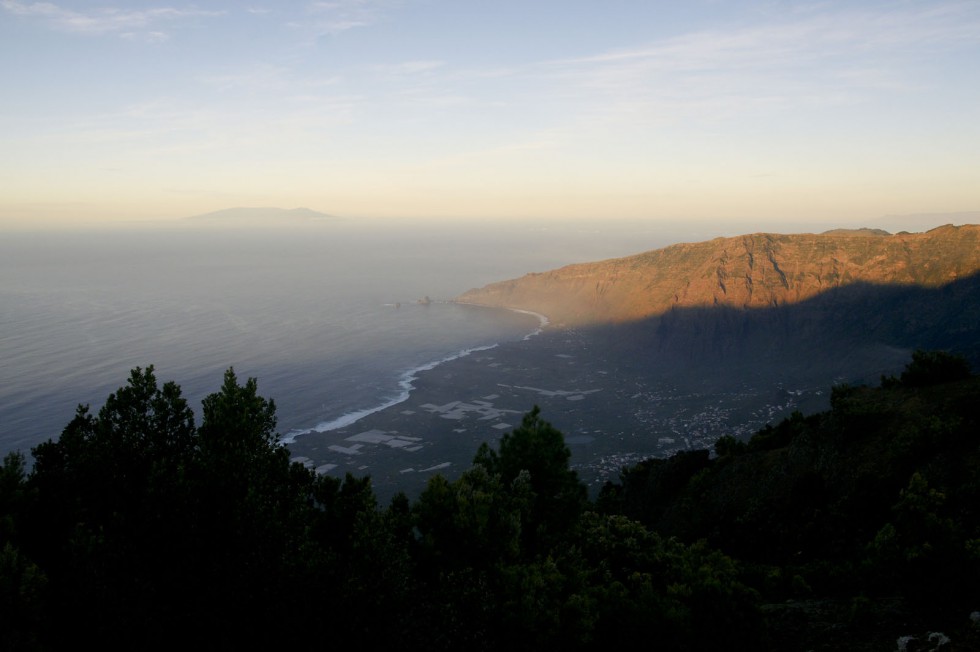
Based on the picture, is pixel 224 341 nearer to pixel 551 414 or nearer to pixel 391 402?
pixel 391 402

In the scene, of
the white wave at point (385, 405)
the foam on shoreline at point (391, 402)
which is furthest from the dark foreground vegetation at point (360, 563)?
the white wave at point (385, 405)

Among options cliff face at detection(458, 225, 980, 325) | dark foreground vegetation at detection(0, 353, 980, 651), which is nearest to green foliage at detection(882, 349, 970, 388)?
dark foreground vegetation at detection(0, 353, 980, 651)

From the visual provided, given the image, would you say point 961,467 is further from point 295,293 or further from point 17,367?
point 295,293

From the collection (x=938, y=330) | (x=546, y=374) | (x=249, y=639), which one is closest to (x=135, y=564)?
(x=249, y=639)

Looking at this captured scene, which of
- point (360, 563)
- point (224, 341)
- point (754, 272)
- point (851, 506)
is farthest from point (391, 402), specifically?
point (754, 272)

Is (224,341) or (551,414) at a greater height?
(224,341)

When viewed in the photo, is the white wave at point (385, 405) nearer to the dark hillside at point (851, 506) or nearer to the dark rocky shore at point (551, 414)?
the dark rocky shore at point (551, 414)

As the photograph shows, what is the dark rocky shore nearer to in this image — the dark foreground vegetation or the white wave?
the white wave

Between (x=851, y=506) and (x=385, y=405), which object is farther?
(x=385, y=405)
